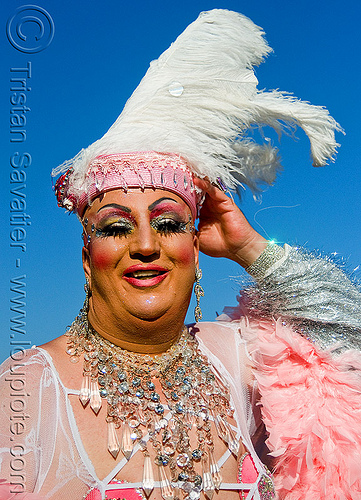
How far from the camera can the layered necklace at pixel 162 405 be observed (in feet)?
7.07

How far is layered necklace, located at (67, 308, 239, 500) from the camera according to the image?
Answer: 215 centimetres

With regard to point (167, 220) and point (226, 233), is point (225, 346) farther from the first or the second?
point (167, 220)

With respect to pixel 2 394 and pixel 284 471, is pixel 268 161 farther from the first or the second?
pixel 2 394

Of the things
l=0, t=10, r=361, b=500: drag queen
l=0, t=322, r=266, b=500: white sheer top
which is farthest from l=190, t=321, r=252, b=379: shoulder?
l=0, t=322, r=266, b=500: white sheer top

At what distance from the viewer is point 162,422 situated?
2275mm

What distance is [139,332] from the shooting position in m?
2.43

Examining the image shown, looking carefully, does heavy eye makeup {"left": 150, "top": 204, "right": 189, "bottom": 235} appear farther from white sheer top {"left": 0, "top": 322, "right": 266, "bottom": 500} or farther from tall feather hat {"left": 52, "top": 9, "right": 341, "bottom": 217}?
white sheer top {"left": 0, "top": 322, "right": 266, "bottom": 500}

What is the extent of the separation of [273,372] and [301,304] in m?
0.45

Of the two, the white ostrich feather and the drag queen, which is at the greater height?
the white ostrich feather

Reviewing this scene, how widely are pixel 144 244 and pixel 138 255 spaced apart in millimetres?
70

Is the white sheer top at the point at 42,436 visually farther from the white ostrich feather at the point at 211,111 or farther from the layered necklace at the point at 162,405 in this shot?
the white ostrich feather at the point at 211,111

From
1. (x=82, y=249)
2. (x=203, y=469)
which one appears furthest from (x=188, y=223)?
(x=203, y=469)

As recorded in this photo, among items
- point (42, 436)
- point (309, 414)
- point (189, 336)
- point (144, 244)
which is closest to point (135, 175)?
point (144, 244)

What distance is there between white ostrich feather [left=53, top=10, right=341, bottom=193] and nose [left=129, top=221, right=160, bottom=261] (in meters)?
0.44
